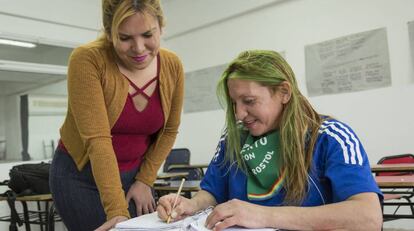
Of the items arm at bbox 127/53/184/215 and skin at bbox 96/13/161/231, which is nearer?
skin at bbox 96/13/161/231

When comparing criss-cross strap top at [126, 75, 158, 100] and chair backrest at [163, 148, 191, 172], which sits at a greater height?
criss-cross strap top at [126, 75, 158, 100]

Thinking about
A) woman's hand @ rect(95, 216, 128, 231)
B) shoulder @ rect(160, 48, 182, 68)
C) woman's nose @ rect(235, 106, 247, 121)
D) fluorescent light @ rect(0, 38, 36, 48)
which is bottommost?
woman's hand @ rect(95, 216, 128, 231)

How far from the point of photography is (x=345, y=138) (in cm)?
91

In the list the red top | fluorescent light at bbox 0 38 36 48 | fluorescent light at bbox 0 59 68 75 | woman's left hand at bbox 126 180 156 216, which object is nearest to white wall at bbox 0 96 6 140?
fluorescent light at bbox 0 59 68 75

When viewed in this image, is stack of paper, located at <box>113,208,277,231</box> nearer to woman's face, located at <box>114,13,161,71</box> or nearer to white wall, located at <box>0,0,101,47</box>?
woman's face, located at <box>114,13,161,71</box>

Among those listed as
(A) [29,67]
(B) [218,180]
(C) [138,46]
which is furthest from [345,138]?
(A) [29,67]

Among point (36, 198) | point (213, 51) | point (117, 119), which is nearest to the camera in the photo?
point (117, 119)

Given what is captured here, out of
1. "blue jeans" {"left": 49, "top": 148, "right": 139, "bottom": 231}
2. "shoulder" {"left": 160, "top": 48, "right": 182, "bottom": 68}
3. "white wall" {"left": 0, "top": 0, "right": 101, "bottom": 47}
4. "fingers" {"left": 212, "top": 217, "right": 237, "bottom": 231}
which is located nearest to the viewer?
"fingers" {"left": 212, "top": 217, "right": 237, "bottom": 231}

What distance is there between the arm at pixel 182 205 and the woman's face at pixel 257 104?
0.25m

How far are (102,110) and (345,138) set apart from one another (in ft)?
2.07

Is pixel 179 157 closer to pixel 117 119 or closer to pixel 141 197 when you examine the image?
pixel 141 197

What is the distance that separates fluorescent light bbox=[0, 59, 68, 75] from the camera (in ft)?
13.6

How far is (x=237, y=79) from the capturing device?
1.01 m

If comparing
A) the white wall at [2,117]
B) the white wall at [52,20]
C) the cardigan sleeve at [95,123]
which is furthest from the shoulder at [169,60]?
the white wall at [2,117]
